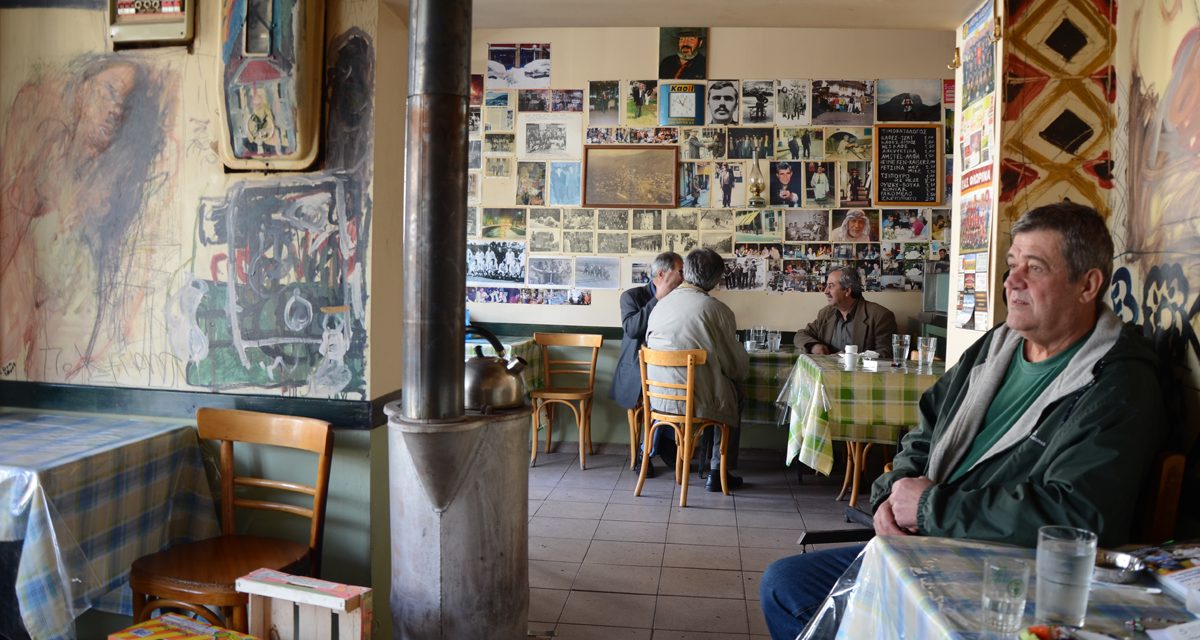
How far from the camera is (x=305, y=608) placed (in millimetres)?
1847

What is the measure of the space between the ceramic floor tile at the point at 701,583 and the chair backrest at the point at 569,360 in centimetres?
228

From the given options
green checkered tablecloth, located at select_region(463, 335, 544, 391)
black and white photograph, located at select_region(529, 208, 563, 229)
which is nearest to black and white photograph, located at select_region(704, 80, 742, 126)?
black and white photograph, located at select_region(529, 208, 563, 229)

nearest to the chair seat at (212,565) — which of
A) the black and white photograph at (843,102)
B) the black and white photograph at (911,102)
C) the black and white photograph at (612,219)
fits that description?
the black and white photograph at (612,219)

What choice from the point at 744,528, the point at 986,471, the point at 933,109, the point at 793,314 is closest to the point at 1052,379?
the point at 986,471

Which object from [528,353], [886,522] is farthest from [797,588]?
[528,353]

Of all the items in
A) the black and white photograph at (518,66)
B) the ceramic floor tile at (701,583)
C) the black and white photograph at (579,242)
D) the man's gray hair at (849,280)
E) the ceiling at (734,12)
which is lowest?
the ceramic floor tile at (701,583)

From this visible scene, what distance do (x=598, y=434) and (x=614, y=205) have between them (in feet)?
5.72

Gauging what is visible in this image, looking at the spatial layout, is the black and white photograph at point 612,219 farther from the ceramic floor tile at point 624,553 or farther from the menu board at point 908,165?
the ceramic floor tile at point 624,553

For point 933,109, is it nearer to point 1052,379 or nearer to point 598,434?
point 598,434

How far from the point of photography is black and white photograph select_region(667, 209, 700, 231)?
18.9 ft

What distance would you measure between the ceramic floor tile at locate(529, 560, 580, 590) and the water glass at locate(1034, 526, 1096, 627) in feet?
7.68

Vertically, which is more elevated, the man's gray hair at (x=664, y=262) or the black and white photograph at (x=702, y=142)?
the black and white photograph at (x=702, y=142)

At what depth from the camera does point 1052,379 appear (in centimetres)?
174

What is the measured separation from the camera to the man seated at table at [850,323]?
4.94 meters
